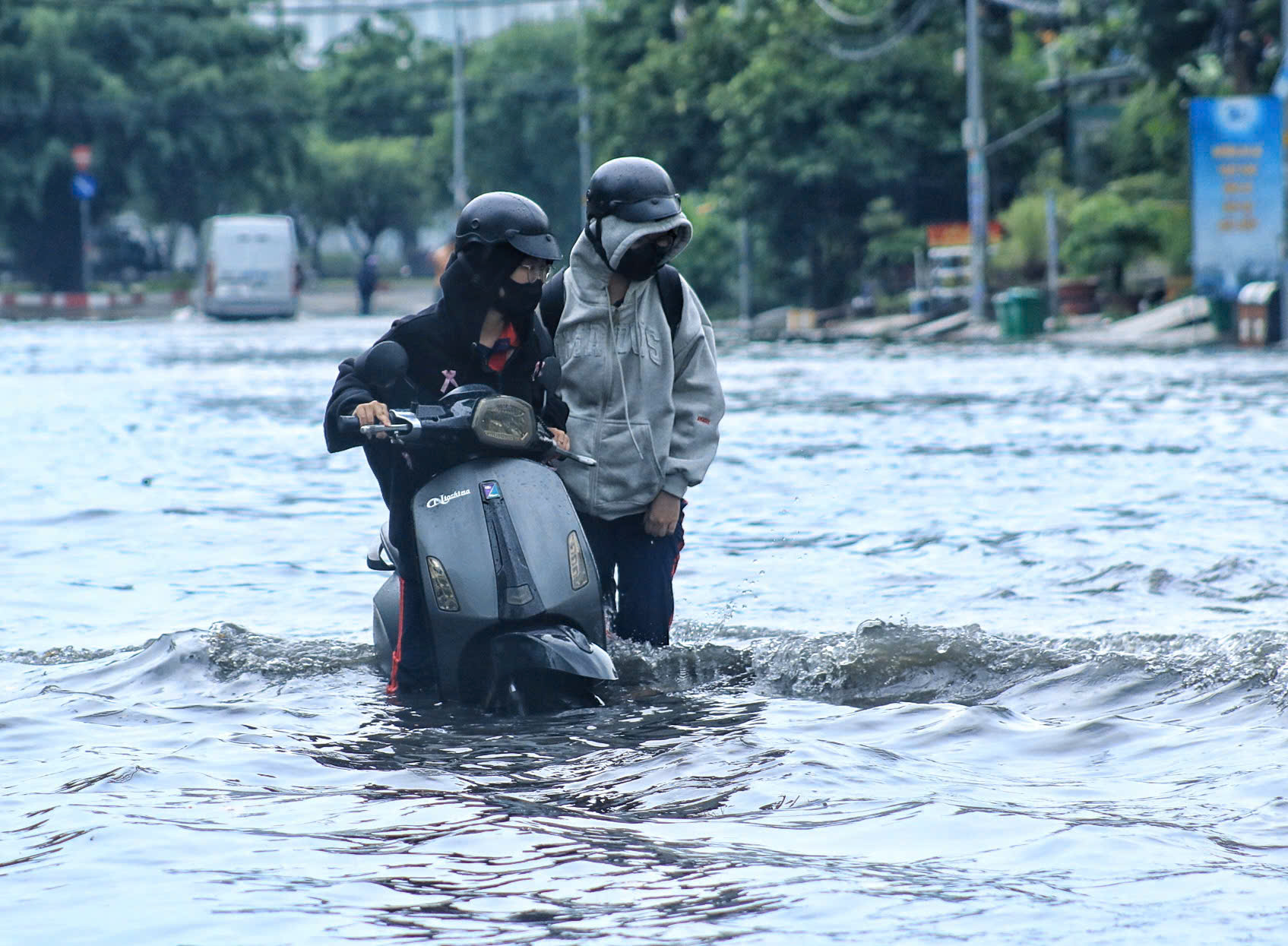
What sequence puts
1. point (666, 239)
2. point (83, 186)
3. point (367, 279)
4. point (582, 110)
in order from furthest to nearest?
point (582, 110)
point (83, 186)
point (367, 279)
point (666, 239)

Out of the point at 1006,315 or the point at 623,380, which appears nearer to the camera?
the point at 623,380

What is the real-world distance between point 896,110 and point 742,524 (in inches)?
1258

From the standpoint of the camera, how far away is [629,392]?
546 centimetres

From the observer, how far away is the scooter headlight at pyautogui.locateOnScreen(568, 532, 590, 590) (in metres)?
5.14

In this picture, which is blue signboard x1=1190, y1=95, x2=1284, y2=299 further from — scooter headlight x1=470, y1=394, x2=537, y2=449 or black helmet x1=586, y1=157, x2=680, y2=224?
scooter headlight x1=470, y1=394, x2=537, y2=449

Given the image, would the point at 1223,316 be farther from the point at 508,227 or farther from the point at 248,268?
the point at 508,227

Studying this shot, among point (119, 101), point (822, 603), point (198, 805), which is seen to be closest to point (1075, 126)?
point (119, 101)

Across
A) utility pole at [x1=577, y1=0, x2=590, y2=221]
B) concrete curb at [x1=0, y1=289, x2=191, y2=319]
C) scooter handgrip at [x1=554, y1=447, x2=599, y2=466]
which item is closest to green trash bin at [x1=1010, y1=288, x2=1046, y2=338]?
utility pole at [x1=577, y1=0, x2=590, y2=221]

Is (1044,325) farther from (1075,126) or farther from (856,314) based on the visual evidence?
(1075,126)

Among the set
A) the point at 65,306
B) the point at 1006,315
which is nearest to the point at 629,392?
the point at 1006,315

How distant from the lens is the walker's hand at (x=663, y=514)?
216 inches

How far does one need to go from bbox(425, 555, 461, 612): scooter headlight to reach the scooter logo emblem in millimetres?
129

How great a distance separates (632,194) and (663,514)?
85cm

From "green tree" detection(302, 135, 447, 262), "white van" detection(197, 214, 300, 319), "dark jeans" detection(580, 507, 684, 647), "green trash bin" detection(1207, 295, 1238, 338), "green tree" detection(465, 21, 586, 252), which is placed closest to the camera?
"dark jeans" detection(580, 507, 684, 647)
